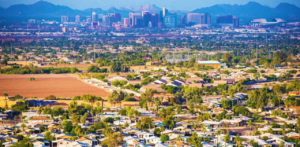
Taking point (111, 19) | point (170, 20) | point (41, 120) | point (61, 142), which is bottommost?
point (61, 142)

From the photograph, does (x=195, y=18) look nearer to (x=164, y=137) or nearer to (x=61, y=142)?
(x=164, y=137)

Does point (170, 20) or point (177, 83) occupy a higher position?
point (170, 20)

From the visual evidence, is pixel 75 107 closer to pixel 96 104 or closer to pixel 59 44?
pixel 96 104

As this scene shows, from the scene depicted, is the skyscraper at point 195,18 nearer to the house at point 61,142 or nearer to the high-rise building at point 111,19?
the high-rise building at point 111,19

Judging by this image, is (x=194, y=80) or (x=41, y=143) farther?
(x=194, y=80)

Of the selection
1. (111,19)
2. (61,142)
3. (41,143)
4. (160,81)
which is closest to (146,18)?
(111,19)

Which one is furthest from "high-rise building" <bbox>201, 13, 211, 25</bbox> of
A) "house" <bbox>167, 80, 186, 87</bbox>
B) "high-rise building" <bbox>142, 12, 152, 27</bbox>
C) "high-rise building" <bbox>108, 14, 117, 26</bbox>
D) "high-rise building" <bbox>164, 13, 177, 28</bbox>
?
"house" <bbox>167, 80, 186, 87</bbox>

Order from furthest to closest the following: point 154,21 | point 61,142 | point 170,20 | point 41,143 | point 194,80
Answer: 1. point 170,20
2. point 154,21
3. point 194,80
4. point 61,142
5. point 41,143

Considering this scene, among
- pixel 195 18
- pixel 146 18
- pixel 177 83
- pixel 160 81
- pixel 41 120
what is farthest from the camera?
pixel 195 18

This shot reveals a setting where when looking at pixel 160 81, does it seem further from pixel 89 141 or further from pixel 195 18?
pixel 195 18
